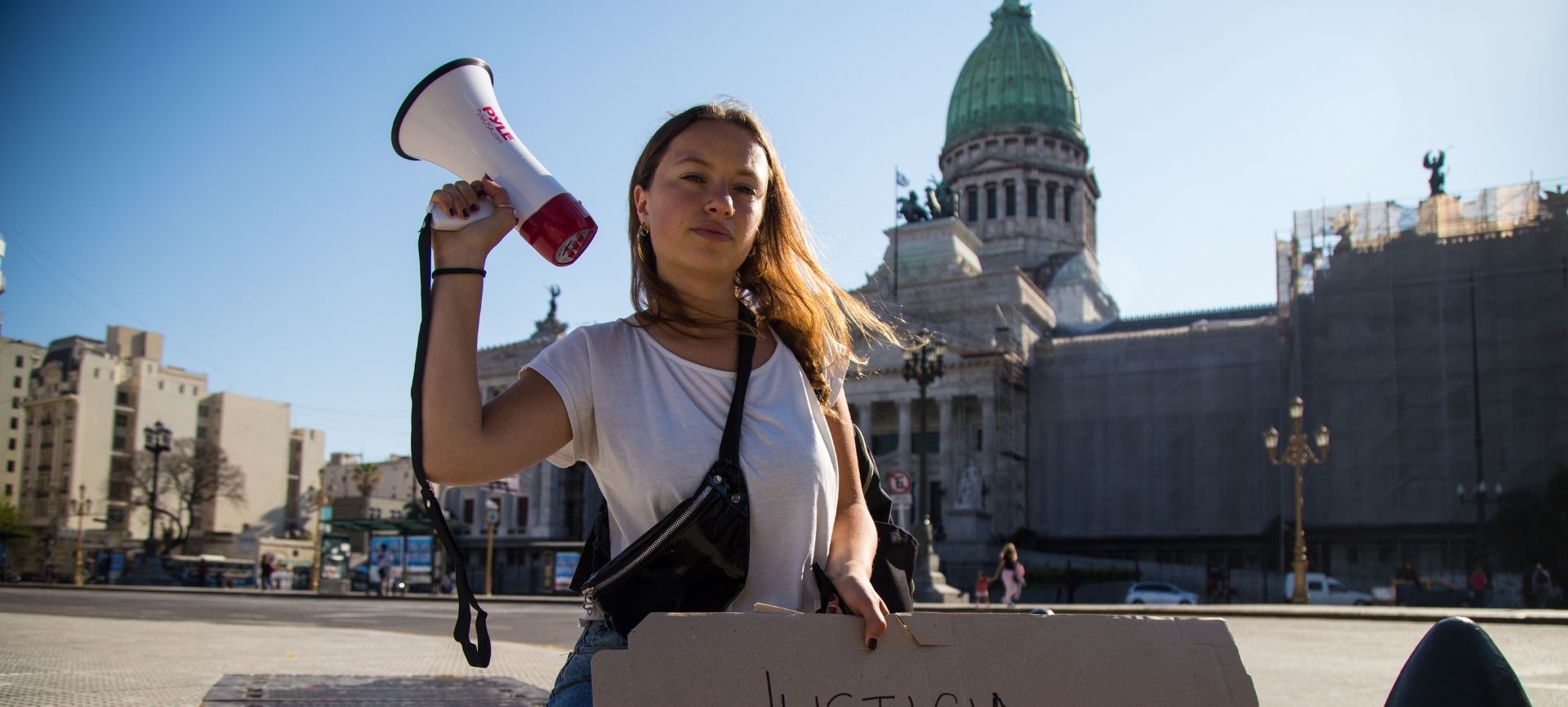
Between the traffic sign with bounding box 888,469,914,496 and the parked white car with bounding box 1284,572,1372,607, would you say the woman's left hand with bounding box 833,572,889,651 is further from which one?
the parked white car with bounding box 1284,572,1372,607

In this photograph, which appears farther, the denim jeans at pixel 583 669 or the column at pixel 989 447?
the column at pixel 989 447

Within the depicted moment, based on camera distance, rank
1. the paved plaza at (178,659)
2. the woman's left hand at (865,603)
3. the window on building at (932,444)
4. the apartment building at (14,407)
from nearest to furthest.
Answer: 1. the woman's left hand at (865,603)
2. the paved plaza at (178,659)
3. the apartment building at (14,407)
4. the window on building at (932,444)

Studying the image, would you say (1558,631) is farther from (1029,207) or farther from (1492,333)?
(1029,207)

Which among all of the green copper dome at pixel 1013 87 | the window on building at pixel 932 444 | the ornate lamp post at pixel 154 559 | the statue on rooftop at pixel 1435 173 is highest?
the green copper dome at pixel 1013 87

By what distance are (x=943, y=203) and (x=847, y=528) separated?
63.0 meters

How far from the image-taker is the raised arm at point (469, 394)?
1.95 m

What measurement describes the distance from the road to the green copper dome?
58767mm

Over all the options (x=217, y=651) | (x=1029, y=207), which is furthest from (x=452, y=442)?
(x=1029, y=207)

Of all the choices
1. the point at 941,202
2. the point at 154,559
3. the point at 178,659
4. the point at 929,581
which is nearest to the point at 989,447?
the point at 941,202

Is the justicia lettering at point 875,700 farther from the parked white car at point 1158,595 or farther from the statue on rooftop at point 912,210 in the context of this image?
the statue on rooftop at point 912,210

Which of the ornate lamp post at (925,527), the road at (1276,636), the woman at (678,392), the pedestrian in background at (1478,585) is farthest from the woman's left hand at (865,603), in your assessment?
the pedestrian in background at (1478,585)

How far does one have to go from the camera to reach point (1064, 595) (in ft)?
121

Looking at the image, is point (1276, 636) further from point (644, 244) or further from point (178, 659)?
point (644, 244)

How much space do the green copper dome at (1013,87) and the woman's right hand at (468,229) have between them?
7501 cm
